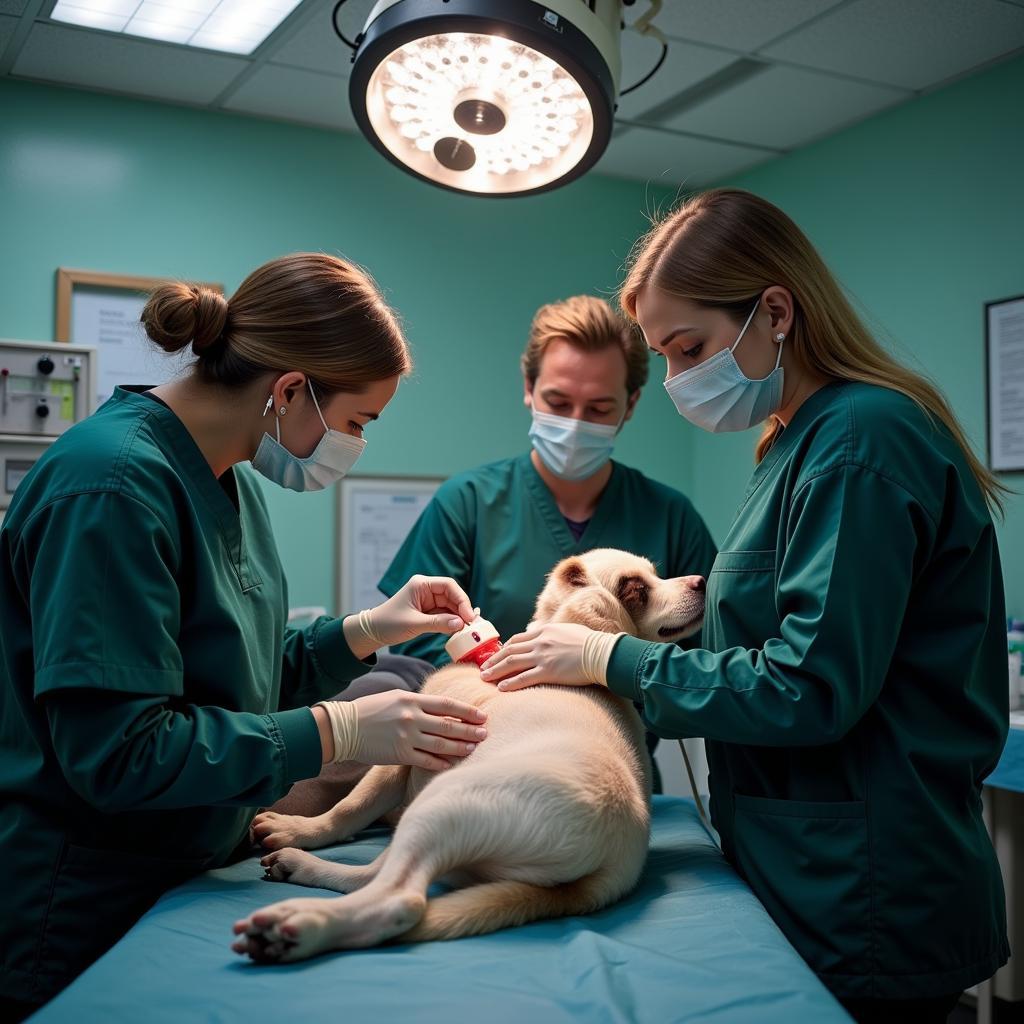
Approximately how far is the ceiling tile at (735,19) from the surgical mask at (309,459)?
6.73 ft

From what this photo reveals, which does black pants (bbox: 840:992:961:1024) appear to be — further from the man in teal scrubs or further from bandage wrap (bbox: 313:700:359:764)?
the man in teal scrubs

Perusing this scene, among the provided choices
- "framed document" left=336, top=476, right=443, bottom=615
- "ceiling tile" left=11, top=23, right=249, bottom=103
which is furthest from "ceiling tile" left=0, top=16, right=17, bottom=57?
"framed document" left=336, top=476, right=443, bottom=615

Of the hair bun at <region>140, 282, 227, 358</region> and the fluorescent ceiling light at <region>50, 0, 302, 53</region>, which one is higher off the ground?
the fluorescent ceiling light at <region>50, 0, 302, 53</region>

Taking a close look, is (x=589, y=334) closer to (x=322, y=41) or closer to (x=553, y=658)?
(x=553, y=658)

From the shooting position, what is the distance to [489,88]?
1.43 m

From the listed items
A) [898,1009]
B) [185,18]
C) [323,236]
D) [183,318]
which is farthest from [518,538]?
[323,236]

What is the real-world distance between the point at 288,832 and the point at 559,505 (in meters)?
1.12

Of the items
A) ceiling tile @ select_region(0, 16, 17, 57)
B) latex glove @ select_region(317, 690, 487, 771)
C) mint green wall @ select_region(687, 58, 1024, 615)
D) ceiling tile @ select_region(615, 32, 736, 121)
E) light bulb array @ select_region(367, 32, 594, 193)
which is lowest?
latex glove @ select_region(317, 690, 487, 771)

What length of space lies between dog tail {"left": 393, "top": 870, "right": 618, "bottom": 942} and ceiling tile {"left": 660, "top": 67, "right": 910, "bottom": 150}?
2986 mm

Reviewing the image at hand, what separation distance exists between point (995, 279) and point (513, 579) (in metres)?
2.15

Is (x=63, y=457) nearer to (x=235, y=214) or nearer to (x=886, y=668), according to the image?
(x=886, y=668)

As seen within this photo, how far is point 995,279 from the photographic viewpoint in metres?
3.36

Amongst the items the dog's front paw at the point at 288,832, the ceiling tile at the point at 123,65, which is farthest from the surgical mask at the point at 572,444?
the ceiling tile at the point at 123,65

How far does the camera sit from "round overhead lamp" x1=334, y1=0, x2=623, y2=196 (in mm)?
1254
